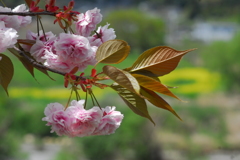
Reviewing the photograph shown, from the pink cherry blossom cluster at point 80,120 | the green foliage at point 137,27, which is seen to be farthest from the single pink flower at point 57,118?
the green foliage at point 137,27

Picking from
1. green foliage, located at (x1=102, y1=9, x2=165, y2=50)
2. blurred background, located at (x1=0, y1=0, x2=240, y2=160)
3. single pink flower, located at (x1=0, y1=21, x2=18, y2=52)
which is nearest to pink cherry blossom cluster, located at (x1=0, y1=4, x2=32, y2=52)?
single pink flower, located at (x1=0, y1=21, x2=18, y2=52)

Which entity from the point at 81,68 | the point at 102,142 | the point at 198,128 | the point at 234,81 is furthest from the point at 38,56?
the point at 234,81

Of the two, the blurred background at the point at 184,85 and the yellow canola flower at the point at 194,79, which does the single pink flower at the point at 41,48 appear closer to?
the blurred background at the point at 184,85

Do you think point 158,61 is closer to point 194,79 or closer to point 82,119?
point 82,119

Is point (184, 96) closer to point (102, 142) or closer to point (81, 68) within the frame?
point (102, 142)

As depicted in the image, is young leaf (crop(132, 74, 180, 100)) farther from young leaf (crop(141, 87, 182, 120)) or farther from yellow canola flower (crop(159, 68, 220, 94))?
yellow canola flower (crop(159, 68, 220, 94))
